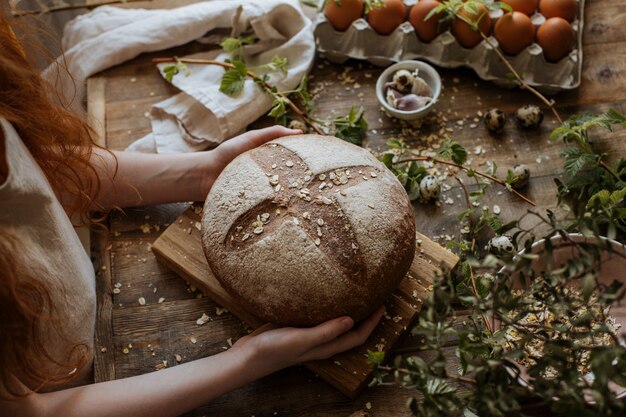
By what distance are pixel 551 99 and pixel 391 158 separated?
0.48m

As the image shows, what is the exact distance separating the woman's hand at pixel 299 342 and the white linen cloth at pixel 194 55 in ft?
1.81

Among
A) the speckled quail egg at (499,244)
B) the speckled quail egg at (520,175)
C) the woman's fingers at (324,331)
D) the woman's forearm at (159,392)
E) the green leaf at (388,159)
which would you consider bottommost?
the woman's forearm at (159,392)

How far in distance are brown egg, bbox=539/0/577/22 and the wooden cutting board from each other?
2.13 feet

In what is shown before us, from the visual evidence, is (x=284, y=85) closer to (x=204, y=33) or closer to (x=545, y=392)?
(x=204, y=33)

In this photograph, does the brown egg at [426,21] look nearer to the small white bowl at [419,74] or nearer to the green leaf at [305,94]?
the small white bowl at [419,74]

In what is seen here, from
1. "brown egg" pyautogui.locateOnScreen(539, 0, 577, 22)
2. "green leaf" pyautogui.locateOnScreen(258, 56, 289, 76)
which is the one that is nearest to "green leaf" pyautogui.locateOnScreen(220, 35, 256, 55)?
"green leaf" pyautogui.locateOnScreen(258, 56, 289, 76)

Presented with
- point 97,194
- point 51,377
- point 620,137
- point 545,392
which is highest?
point 545,392

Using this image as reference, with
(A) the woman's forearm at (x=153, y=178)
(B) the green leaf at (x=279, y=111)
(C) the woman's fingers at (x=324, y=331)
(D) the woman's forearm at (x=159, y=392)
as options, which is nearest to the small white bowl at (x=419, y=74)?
(B) the green leaf at (x=279, y=111)

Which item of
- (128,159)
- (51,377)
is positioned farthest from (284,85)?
(51,377)

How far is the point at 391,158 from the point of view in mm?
1387

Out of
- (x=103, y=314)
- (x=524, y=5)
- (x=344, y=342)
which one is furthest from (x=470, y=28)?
(x=103, y=314)

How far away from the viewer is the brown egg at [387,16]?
5.13ft

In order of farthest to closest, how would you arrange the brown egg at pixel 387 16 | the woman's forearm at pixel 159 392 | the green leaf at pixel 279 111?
the brown egg at pixel 387 16 < the green leaf at pixel 279 111 < the woman's forearm at pixel 159 392

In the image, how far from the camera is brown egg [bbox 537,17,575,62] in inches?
58.5
